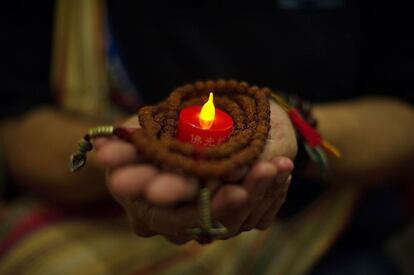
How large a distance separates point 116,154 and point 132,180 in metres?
0.03

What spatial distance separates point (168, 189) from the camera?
324 millimetres

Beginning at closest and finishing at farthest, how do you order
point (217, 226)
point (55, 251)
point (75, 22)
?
point (217, 226) < point (55, 251) < point (75, 22)

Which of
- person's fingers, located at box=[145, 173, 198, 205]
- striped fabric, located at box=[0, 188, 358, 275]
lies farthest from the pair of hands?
striped fabric, located at box=[0, 188, 358, 275]

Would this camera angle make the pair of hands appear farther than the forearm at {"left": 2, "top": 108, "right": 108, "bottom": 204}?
No

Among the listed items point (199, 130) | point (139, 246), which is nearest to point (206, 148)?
point (199, 130)

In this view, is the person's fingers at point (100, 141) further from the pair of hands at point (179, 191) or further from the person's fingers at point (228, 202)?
the person's fingers at point (228, 202)

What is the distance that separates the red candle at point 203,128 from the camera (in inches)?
14.8

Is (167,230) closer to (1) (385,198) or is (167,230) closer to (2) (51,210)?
(2) (51,210)

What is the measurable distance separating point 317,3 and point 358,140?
0.23 metres

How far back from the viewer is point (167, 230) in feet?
1.23

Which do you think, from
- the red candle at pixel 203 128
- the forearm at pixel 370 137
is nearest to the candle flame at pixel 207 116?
the red candle at pixel 203 128

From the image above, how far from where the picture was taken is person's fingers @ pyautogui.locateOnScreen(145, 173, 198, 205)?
1.06 feet

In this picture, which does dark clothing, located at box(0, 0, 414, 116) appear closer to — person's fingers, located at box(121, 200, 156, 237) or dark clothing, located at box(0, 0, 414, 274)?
dark clothing, located at box(0, 0, 414, 274)

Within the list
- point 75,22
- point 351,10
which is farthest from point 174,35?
point 351,10
